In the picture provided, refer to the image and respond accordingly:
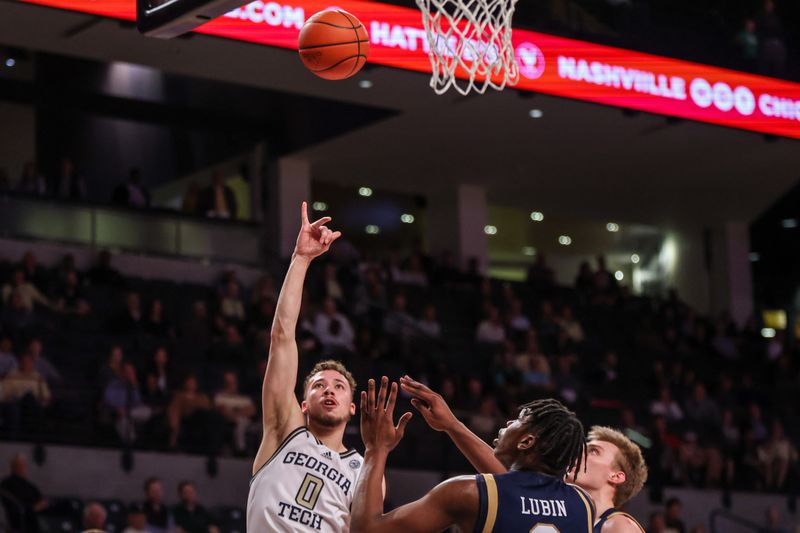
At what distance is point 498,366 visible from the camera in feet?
53.6

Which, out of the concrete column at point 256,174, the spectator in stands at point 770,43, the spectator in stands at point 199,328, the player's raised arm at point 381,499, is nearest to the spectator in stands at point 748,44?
the spectator in stands at point 770,43

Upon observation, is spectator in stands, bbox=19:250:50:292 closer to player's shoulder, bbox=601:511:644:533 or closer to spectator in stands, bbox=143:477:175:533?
spectator in stands, bbox=143:477:175:533

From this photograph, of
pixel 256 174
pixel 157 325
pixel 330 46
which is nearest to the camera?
pixel 330 46

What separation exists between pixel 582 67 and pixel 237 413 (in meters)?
5.83

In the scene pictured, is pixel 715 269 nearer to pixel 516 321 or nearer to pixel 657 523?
pixel 516 321

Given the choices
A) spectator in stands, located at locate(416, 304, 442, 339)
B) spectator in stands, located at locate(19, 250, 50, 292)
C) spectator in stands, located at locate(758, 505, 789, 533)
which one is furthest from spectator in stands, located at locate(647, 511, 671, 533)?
spectator in stands, located at locate(19, 250, 50, 292)

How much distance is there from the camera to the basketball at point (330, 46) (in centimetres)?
745

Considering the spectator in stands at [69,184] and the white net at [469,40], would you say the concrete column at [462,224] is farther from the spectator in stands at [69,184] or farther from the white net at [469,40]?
the white net at [469,40]

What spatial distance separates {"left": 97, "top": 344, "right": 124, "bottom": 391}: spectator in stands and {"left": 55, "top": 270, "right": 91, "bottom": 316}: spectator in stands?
1.27 m

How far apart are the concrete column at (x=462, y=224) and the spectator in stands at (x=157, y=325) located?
7.22m

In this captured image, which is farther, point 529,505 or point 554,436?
point 554,436

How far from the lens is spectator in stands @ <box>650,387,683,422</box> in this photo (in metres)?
17.1

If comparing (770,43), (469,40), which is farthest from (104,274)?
(770,43)

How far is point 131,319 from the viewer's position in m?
14.5
